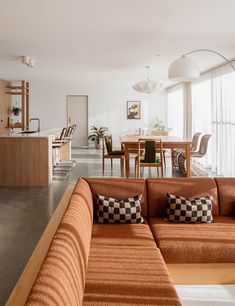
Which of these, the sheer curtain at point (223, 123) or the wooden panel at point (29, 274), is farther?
the sheer curtain at point (223, 123)

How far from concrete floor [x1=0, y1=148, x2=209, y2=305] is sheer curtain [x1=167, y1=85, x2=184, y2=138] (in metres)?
4.79

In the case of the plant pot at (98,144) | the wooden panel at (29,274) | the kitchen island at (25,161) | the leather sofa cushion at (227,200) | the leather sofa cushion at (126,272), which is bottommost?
the leather sofa cushion at (126,272)

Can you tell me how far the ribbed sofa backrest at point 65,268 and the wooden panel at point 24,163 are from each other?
4.12 m

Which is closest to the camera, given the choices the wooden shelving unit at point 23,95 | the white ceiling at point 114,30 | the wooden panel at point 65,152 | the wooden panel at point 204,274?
the wooden panel at point 204,274

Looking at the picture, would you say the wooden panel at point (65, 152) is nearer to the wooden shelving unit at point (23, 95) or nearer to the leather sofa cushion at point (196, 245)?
the wooden shelving unit at point (23, 95)

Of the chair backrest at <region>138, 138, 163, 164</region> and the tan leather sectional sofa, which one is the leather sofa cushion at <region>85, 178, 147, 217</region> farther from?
the chair backrest at <region>138, 138, 163, 164</region>

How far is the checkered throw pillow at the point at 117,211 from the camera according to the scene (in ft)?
10.3

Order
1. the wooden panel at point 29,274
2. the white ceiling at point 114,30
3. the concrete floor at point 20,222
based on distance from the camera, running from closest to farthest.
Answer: the wooden panel at point 29,274 < the concrete floor at point 20,222 < the white ceiling at point 114,30

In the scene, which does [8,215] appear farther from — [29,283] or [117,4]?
[29,283]

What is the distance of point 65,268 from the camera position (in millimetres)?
1570

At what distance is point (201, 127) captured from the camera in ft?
31.0

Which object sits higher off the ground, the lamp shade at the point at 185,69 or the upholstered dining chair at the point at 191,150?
the lamp shade at the point at 185,69

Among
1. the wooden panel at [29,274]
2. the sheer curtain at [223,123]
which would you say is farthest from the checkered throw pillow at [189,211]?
the sheer curtain at [223,123]

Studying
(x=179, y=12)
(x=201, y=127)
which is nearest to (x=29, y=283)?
(x=179, y=12)
